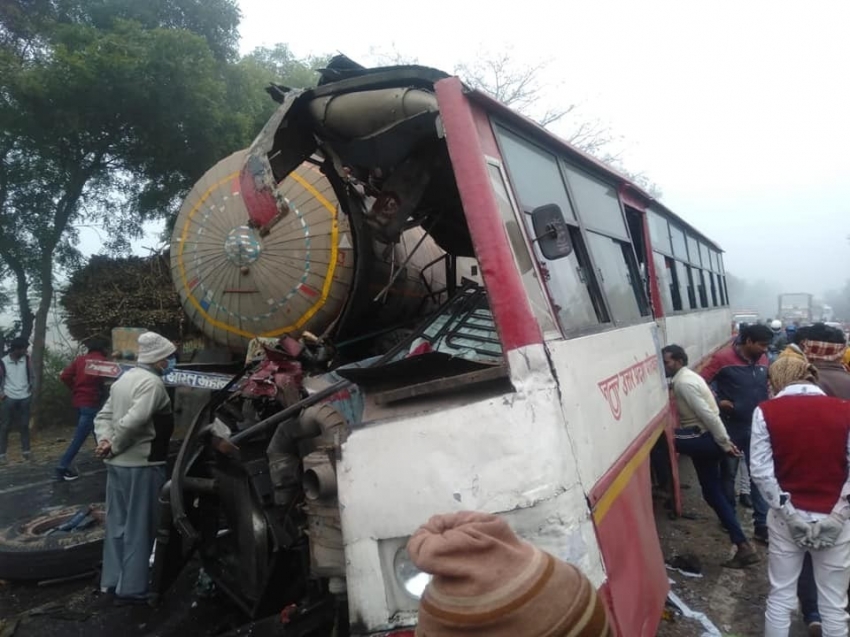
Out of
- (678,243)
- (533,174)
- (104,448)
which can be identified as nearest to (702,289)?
(678,243)

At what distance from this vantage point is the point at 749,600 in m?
4.07

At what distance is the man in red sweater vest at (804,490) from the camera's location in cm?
305

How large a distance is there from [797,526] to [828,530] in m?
0.14

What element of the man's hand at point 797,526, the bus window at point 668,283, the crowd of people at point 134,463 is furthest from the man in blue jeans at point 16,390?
the man's hand at point 797,526

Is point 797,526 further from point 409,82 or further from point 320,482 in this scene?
point 409,82

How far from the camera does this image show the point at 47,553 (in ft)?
14.0

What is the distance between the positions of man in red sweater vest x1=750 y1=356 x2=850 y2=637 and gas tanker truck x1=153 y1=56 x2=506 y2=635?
154 cm

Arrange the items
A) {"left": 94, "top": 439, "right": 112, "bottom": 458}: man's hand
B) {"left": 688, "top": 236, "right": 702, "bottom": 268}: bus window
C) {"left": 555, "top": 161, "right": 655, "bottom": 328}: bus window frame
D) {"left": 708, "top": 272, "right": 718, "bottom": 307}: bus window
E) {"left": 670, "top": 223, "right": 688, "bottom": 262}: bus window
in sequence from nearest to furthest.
Answer: {"left": 555, "top": 161, "right": 655, "bottom": 328}: bus window frame → {"left": 94, "top": 439, "right": 112, "bottom": 458}: man's hand → {"left": 670, "top": 223, "right": 688, "bottom": 262}: bus window → {"left": 688, "top": 236, "right": 702, "bottom": 268}: bus window → {"left": 708, "top": 272, "right": 718, "bottom": 307}: bus window

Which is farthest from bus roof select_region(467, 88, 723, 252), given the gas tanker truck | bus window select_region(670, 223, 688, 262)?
bus window select_region(670, 223, 688, 262)

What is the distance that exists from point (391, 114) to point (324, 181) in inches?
74.6

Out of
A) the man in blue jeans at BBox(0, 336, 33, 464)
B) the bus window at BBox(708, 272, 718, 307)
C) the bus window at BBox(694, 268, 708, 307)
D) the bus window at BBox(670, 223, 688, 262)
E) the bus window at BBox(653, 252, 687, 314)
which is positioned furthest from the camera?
the bus window at BBox(708, 272, 718, 307)

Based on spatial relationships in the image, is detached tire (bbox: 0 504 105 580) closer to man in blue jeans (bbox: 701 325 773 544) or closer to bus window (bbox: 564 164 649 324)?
bus window (bbox: 564 164 649 324)

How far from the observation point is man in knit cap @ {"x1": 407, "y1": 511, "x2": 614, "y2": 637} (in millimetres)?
1072

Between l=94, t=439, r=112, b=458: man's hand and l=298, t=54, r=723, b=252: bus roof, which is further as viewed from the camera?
l=94, t=439, r=112, b=458: man's hand
